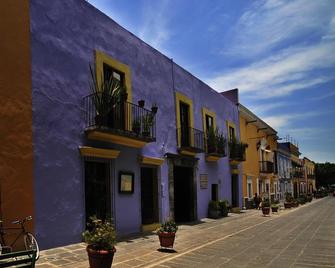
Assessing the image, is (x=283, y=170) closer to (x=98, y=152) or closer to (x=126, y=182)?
(x=126, y=182)

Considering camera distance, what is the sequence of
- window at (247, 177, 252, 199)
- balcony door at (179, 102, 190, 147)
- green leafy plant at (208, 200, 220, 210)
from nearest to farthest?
balcony door at (179, 102, 190, 147) → green leafy plant at (208, 200, 220, 210) → window at (247, 177, 252, 199)

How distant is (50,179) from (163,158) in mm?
5869

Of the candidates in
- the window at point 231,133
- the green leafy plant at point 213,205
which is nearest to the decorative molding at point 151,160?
the green leafy plant at point 213,205

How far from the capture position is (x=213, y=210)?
18281mm

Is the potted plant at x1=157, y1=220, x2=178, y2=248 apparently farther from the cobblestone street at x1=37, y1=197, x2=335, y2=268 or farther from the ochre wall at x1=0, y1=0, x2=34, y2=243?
the ochre wall at x1=0, y1=0, x2=34, y2=243

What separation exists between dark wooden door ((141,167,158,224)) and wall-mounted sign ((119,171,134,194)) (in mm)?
1177

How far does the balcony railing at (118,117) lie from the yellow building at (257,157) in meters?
13.7

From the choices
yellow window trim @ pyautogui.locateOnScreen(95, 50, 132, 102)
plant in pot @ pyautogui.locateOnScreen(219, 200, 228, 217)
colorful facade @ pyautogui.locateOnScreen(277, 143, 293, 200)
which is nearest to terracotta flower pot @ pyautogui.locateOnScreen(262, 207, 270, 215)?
plant in pot @ pyautogui.locateOnScreen(219, 200, 228, 217)

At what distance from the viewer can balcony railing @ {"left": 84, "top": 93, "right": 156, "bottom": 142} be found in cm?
1049

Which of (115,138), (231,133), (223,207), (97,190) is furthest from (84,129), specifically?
(231,133)

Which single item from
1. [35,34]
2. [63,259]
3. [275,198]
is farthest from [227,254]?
[275,198]

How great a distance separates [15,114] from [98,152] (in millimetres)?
2779

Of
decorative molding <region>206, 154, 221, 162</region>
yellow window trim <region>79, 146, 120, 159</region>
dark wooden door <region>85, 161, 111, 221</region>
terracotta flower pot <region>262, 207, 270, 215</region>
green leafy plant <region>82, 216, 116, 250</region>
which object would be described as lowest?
terracotta flower pot <region>262, 207, 270, 215</region>

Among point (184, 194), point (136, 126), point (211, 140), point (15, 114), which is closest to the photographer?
point (15, 114)
